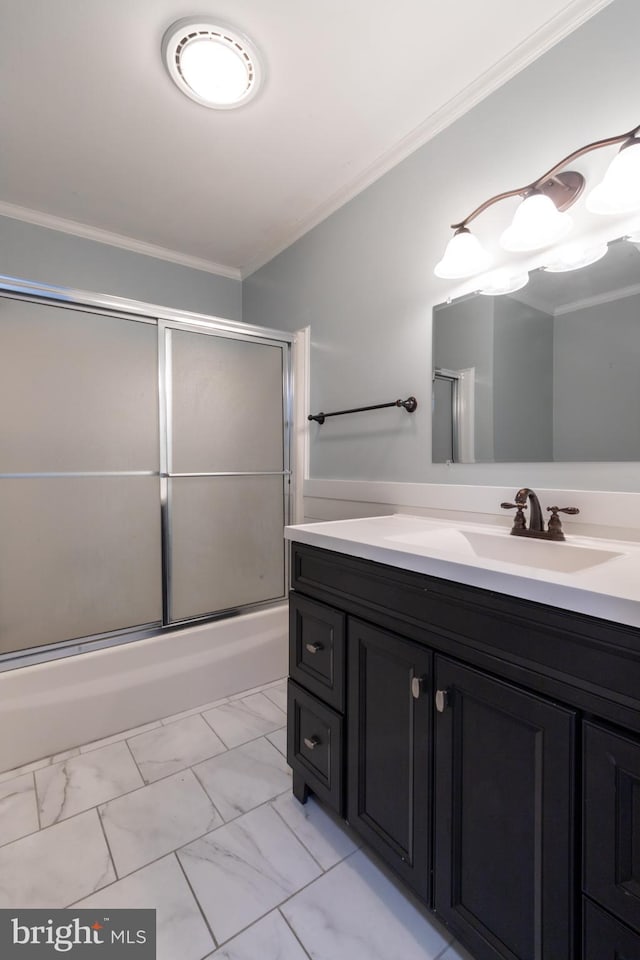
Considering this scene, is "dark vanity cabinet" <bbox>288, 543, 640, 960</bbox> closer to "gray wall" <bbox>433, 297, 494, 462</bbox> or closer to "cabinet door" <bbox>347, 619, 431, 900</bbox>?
"cabinet door" <bbox>347, 619, 431, 900</bbox>

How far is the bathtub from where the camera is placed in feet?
5.14

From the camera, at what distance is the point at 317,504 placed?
7.00 feet

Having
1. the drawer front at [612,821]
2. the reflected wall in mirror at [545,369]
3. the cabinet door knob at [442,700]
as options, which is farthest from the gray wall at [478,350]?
the drawer front at [612,821]

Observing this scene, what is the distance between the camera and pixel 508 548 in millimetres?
1154

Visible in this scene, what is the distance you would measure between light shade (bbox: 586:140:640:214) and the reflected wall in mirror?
0.28 feet

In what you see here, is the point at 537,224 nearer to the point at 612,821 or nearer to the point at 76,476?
the point at 612,821

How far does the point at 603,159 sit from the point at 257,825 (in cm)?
208

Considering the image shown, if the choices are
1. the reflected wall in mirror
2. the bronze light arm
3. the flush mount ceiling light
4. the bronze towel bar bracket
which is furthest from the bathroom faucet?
the flush mount ceiling light

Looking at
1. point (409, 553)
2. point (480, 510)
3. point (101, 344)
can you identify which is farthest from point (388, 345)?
point (101, 344)

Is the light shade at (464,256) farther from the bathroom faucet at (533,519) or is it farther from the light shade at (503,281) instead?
the bathroom faucet at (533,519)

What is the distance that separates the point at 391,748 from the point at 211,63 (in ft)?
6.52

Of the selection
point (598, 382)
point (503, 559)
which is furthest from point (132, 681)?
point (598, 382)

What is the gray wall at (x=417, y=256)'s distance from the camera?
112cm

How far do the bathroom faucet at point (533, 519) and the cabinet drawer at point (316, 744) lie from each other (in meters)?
0.72
